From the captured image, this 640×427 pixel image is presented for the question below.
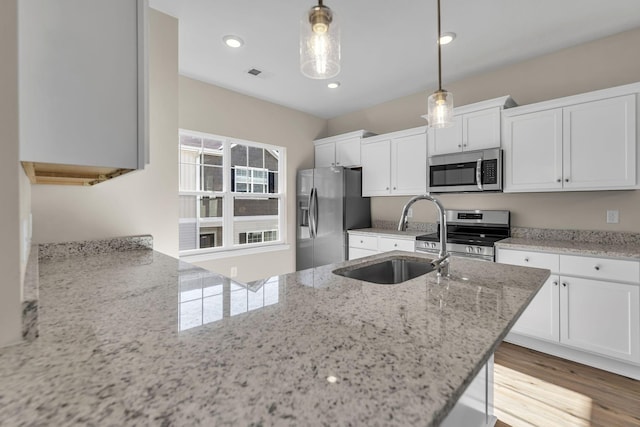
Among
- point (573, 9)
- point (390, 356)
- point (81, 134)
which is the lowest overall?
point (390, 356)

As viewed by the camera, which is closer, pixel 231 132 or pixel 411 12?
pixel 411 12

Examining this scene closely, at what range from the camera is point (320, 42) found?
1.12 m

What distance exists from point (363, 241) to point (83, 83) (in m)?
3.21

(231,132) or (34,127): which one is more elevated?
(231,132)

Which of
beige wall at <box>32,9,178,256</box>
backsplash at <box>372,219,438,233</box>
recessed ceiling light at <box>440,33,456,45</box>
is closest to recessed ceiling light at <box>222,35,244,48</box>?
beige wall at <box>32,9,178,256</box>

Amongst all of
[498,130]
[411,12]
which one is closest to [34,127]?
[411,12]

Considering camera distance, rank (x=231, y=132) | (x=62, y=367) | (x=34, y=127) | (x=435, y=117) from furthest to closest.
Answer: (x=231, y=132), (x=435, y=117), (x=34, y=127), (x=62, y=367)

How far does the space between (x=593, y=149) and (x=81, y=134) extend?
10.9ft

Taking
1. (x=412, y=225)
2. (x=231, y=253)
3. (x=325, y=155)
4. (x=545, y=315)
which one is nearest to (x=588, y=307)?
(x=545, y=315)

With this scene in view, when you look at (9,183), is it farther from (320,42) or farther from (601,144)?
(601,144)

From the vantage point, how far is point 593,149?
243cm

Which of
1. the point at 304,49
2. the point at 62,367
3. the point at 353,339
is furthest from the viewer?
the point at 304,49

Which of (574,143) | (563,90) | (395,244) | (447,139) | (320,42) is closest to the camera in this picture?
(320,42)

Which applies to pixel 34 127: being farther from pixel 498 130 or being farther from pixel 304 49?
pixel 498 130
